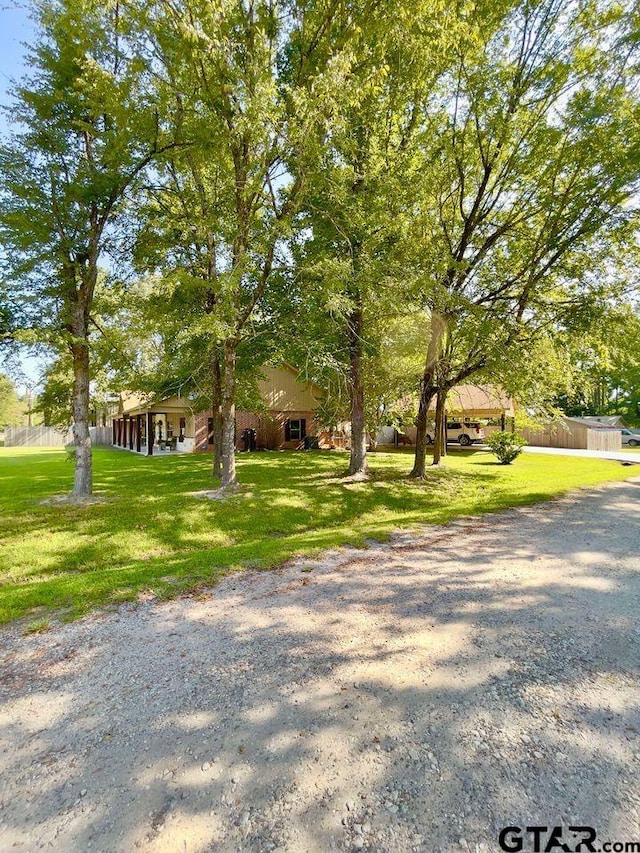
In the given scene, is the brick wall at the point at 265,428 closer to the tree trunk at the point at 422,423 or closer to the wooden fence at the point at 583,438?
the tree trunk at the point at 422,423

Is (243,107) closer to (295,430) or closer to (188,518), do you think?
(188,518)

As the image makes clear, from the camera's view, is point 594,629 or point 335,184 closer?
point 594,629

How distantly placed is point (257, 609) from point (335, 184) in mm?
9165

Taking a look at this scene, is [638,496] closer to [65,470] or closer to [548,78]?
[548,78]

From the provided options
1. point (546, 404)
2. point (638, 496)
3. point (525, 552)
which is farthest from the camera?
point (546, 404)

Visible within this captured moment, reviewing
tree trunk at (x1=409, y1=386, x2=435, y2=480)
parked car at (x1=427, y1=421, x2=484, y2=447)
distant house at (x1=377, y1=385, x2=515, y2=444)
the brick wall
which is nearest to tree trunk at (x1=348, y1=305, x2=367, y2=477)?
tree trunk at (x1=409, y1=386, x2=435, y2=480)

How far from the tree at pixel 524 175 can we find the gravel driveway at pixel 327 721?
24.7 feet

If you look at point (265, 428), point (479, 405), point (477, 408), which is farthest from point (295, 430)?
point (479, 405)

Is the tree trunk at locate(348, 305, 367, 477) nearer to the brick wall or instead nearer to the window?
the brick wall

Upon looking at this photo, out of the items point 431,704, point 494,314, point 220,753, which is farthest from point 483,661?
point 494,314

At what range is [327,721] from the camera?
2598 mm

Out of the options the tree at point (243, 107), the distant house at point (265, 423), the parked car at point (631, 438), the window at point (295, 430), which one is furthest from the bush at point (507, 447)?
the parked car at point (631, 438)

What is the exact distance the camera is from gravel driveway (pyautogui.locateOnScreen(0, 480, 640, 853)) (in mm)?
1976

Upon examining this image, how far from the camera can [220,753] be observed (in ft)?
7.75
